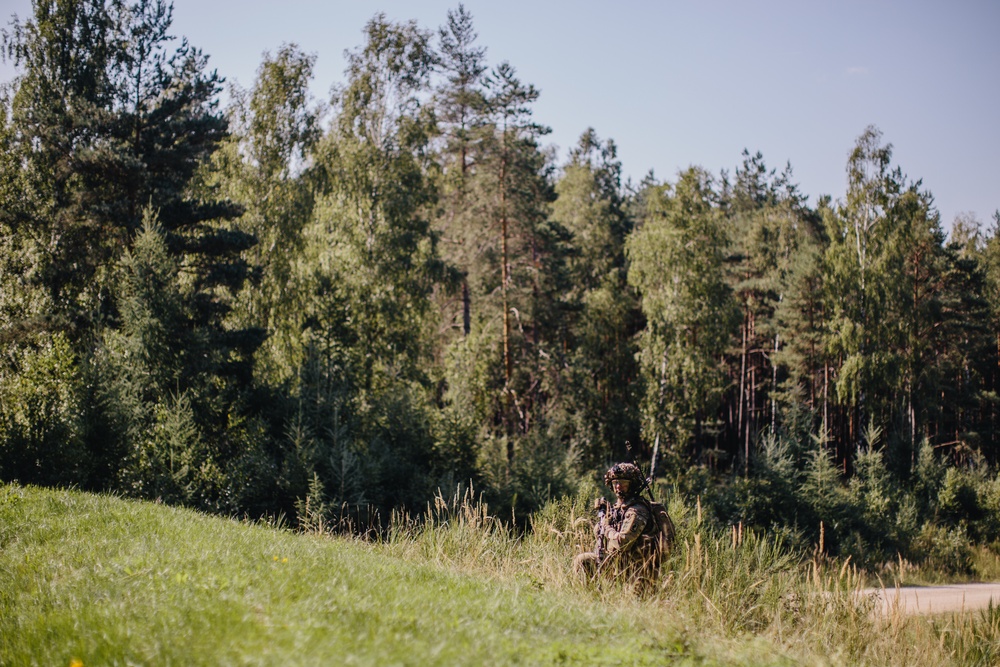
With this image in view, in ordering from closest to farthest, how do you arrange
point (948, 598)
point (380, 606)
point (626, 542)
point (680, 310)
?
point (380, 606) → point (626, 542) → point (948, 598) → point (680, 310)

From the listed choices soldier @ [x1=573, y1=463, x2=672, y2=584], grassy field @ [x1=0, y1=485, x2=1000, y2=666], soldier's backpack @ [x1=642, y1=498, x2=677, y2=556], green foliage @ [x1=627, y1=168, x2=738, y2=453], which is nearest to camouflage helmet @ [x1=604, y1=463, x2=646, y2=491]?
soldier @ [x1=573, y1=463, x2=672, y2=584]

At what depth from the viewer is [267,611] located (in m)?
4.83

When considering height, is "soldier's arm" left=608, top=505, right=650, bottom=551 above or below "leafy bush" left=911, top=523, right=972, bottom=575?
above

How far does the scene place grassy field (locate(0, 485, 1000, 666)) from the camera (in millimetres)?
4410

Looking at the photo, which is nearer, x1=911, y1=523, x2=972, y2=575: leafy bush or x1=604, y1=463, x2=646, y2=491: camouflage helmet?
x1=604, y1=463, x2=646, y2=491: camouflage helmet

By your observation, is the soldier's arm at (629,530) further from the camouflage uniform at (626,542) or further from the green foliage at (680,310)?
the green foliage at (680,310)

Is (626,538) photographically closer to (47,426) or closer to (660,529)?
(660,529)

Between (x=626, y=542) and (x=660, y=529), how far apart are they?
0.41 meters

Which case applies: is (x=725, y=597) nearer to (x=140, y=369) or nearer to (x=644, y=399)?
(x=140, y=369)

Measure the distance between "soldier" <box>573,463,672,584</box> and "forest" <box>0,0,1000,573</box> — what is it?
5556mm

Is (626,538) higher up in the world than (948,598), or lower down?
higher up

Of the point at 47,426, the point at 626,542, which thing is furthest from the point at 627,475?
the point at 47,426

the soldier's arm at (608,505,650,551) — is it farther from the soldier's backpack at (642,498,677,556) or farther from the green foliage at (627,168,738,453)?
the green foliage at (627,168,738,453)

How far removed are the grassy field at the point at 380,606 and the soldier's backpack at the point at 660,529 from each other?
194 millimetres
